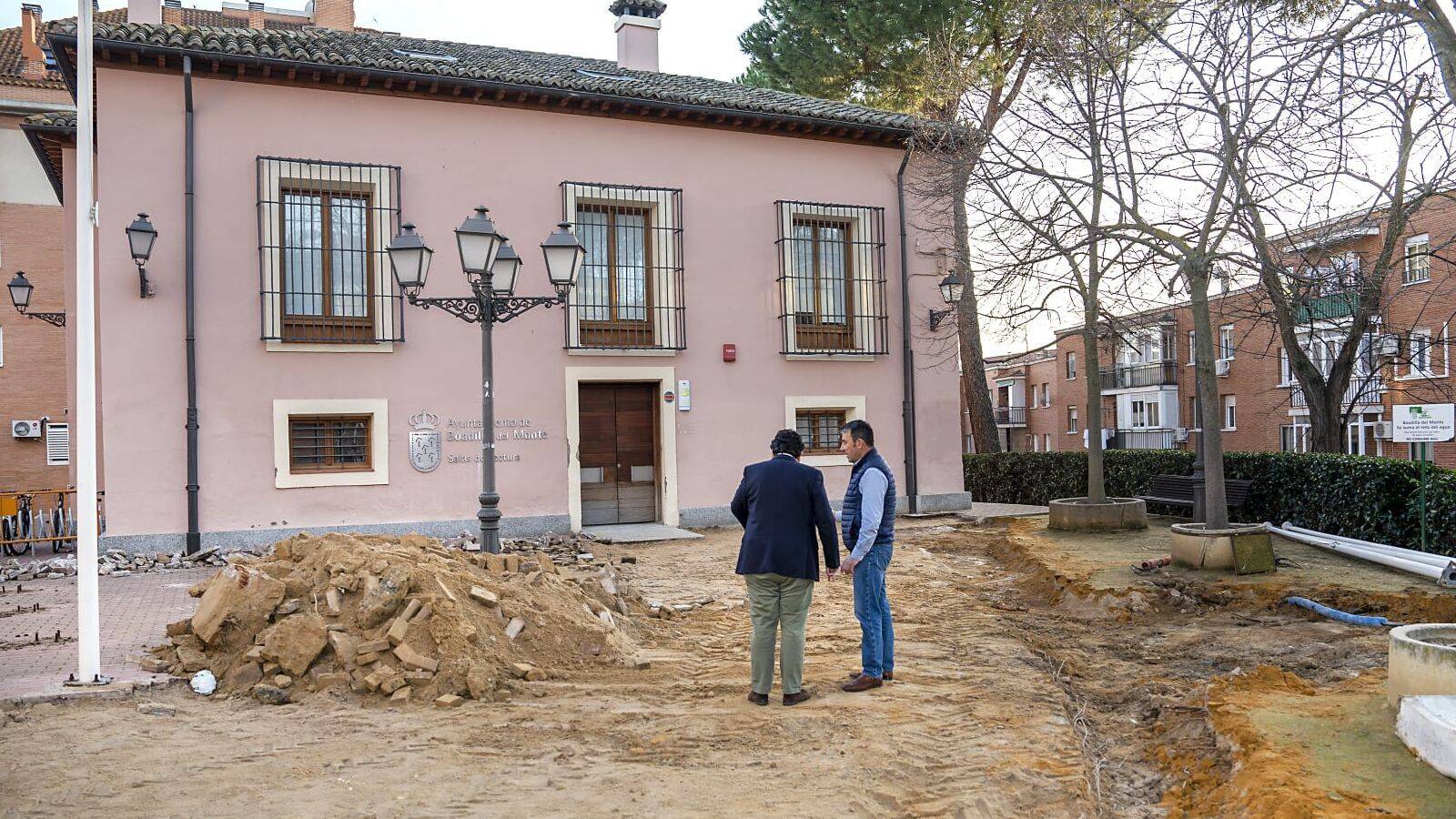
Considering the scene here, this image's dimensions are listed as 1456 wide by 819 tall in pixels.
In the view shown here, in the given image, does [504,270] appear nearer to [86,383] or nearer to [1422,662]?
[86,383]

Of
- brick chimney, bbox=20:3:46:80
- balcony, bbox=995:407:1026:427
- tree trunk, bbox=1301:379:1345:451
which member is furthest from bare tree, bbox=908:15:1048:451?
balcony, bbox=995:407:1026:427

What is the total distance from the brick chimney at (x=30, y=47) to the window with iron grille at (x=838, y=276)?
1057 inches

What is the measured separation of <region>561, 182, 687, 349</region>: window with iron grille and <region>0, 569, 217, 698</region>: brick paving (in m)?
6.14

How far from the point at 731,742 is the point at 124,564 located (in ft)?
29.8

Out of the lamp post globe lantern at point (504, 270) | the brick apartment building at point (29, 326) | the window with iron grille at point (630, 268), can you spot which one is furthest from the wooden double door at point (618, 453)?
the brick apartment building at point (29, 326)

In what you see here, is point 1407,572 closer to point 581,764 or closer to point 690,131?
point 581,764

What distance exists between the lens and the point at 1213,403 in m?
10.4

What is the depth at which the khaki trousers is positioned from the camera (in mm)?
5809

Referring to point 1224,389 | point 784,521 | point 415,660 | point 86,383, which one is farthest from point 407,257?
point 1224,389

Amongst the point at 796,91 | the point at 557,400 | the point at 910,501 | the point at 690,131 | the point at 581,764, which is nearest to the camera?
the point at 581,764

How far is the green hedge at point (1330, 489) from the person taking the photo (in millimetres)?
10688

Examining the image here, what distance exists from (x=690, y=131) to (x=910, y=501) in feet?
22.2

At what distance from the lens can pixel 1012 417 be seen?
5200 cm

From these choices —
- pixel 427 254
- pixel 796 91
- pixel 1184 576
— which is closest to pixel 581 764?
pixel 427 254
